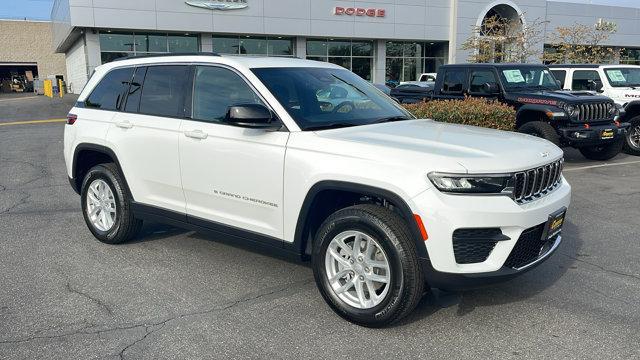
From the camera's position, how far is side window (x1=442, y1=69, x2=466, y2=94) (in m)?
11.7

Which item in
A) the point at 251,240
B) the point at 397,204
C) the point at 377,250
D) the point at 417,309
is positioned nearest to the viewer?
the point at 397,204

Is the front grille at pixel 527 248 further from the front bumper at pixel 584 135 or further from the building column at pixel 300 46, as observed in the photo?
the building column at pixel 300 46

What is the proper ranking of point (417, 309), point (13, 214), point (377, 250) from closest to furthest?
point (377, 250), point (417, 309), point (13, 214)

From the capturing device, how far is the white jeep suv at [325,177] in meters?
3.41

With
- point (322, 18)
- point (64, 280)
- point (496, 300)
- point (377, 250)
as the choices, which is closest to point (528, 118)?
point (496, 300)

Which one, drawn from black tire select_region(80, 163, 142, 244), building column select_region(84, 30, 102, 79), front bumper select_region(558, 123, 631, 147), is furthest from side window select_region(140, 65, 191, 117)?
building column select_region(84, 30, 102, 79)

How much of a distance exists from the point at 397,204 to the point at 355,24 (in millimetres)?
32729

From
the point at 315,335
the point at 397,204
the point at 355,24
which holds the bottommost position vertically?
the point at 315,335

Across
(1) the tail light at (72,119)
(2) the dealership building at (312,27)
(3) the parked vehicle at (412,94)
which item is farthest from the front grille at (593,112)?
(2) the dealership building at (312,27)

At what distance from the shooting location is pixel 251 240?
4.32 m

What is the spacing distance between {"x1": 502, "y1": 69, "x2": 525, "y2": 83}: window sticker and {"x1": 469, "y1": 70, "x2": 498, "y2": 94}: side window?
0.83 ft

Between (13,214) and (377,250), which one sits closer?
(377,250)

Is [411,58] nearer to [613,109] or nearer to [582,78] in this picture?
[582,78]

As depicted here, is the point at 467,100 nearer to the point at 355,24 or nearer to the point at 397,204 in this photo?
the point at 397,204
